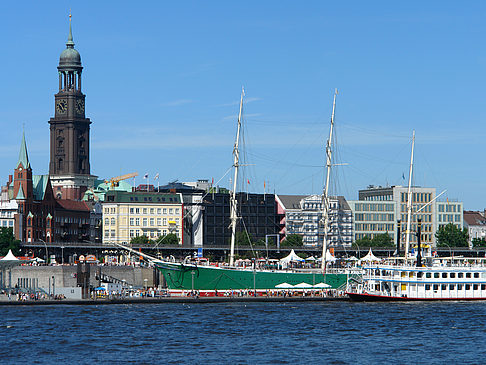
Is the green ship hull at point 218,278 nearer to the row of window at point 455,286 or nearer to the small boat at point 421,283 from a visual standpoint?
the small boat at point 421,283

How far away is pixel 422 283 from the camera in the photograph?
5468 inches

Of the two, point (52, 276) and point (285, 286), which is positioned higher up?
point (52, 276)

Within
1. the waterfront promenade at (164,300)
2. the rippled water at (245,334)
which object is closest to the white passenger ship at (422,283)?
the waterfront promenade at (164,300)

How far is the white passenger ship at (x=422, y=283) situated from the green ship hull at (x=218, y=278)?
11.5 metres

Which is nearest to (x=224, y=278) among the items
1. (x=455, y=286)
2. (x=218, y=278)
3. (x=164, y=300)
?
(x=218, y=278)

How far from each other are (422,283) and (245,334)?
43356mm

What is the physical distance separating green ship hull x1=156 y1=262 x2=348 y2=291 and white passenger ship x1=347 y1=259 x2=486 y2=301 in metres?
11.5

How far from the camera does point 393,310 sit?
5002 inches

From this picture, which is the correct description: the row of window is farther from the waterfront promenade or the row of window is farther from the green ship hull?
the green ship hull

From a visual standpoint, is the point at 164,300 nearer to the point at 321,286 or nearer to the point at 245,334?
the point at 321,286

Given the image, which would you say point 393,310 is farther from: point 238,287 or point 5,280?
point 5,280

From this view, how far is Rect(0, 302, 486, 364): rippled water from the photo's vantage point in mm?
87312

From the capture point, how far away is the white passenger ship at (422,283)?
13888 cm

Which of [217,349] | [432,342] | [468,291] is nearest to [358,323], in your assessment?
[432,342]
